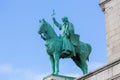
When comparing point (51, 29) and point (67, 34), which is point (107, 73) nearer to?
point (67, 34)

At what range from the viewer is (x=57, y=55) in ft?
114

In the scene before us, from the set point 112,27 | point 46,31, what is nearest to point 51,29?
point 46,31

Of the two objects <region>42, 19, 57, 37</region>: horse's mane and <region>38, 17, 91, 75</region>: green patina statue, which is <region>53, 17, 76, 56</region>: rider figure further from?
<region>42, 19, 57, 37</region>: horse's mane

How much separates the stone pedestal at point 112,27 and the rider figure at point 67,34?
2.33 m

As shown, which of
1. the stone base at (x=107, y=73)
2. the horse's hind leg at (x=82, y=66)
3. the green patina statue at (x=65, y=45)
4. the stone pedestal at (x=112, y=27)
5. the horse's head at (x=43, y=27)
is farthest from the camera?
the horse's head at (x=43, y=27)

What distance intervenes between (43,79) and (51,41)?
2.13 metres

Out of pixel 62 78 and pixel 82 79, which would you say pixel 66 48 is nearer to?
pixel 62 78

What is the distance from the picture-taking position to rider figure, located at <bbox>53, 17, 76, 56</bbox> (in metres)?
34.8

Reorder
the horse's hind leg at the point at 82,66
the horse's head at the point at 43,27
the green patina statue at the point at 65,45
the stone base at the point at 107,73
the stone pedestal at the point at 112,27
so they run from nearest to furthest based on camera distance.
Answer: the stone base at the point at 107,73, the stone pedestal at the point at 112,27, the green patina statue at the point at 65,45, the horse's hind leg at the point at 82,66, the horse's head at the point at 43,27

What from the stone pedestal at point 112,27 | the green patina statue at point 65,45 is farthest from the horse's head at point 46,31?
the stone pedestal at point 112,27

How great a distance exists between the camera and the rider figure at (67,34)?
114ft

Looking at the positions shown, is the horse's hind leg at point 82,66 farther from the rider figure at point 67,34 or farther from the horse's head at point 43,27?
the horse's head at point 43,27

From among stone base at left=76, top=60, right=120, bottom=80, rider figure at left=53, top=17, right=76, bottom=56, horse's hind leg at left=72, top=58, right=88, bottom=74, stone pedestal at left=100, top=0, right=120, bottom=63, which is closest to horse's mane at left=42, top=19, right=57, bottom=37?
rider figure at left=53, top=17, right=76, bottom=56

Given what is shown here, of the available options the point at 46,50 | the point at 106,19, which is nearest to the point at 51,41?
the point at 46,50
